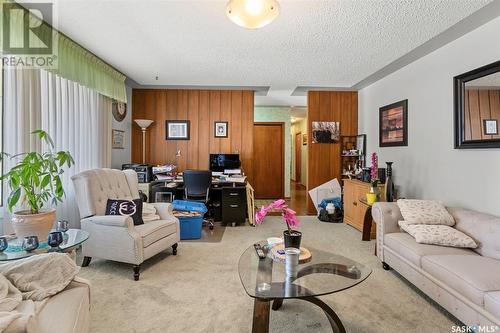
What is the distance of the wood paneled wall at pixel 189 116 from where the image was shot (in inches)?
197

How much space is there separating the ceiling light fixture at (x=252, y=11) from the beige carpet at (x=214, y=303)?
2170 millimetres

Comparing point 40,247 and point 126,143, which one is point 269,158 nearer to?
point 126,143

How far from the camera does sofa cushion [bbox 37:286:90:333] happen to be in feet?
3.65

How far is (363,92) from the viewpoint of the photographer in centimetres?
498

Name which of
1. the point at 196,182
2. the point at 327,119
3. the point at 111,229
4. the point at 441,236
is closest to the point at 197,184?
the point at 196,182

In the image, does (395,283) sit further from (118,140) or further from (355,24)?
(118,140)

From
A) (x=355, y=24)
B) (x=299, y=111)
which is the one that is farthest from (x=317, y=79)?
(x=299, y=111)

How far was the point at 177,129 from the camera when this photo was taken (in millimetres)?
5004

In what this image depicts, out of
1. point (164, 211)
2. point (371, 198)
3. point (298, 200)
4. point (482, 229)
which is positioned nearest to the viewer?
point (482, 229)

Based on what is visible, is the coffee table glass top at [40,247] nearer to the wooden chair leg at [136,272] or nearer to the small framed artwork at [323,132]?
the wooden chair leg at [136,272]

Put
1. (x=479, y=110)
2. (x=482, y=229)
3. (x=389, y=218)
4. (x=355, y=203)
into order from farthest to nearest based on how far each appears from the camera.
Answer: (x=355, y=203)
(x=389, y=218)
(x=479, y=110)
(x=482, y=229)

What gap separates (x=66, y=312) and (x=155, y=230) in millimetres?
1544

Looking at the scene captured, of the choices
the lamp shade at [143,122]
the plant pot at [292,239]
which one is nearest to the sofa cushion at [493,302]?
the plant pot at [292,239]

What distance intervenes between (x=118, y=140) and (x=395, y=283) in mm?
4342
